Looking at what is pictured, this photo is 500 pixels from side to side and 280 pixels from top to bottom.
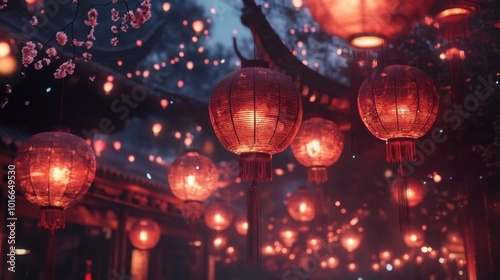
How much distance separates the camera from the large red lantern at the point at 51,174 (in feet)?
17.8

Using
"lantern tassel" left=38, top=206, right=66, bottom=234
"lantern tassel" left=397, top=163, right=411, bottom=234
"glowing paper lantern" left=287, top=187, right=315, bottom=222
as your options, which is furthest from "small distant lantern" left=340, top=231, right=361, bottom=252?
"lantern tassel" left=38, top=206, right=66, bottom=234

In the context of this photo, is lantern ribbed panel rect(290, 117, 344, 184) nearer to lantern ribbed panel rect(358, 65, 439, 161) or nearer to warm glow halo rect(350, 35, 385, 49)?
lantern ribbed panel rect(358, 65, 439, 161)

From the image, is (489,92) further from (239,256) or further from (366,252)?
(239,256)

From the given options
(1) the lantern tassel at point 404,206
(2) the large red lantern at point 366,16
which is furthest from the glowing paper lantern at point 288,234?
(2) the large red lantern at point 366,16

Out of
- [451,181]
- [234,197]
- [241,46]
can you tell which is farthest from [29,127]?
[241,46]

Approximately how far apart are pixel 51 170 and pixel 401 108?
305 centimetres

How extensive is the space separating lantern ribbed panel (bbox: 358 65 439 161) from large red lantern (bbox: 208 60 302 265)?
630 millimetres

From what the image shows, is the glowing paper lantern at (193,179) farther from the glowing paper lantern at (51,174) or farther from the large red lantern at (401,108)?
the large red lantern at (401,108)

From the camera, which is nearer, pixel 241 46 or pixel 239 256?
pixel 239 256

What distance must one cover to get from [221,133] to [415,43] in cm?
498

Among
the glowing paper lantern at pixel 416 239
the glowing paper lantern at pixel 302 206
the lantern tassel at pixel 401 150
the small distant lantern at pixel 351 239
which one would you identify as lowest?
the lantern tassel at pixel 401 150

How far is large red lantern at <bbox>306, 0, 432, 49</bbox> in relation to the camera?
13.9ft

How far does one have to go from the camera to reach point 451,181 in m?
8.54

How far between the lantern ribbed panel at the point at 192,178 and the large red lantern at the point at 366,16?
365 centimetres
